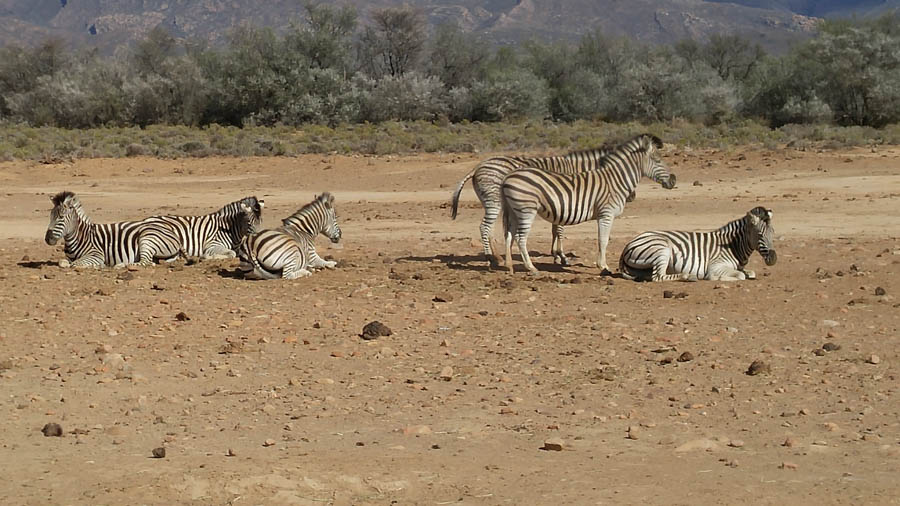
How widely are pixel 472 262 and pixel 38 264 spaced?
19.0 ft

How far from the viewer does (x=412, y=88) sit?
160 feet

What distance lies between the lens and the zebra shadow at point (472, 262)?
14867 millimetres

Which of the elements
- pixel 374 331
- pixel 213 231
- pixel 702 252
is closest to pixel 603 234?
pixel 702 252

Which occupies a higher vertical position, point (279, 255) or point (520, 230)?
point (520, 230)

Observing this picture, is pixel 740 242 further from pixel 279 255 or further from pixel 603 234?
pixel 279 255

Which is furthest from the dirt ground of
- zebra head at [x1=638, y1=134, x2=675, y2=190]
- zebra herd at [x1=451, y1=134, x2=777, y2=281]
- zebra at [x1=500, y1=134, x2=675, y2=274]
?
zebra head at [x1=638, y1=134, x2=675, y2=190]

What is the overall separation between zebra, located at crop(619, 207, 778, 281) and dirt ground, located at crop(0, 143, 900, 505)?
11.2 inches

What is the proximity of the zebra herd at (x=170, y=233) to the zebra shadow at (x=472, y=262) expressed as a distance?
4.04 feet

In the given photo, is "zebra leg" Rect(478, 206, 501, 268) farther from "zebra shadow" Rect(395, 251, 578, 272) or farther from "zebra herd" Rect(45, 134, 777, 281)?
"zebra shadow" Rect(395, 251, 578, 272)

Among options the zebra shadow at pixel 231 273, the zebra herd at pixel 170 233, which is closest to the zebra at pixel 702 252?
the zebra herd at pixel 170 233

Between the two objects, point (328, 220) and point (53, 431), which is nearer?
point (53, 431)

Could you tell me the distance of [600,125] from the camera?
1731 inches

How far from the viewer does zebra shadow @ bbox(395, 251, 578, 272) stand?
14.9 m

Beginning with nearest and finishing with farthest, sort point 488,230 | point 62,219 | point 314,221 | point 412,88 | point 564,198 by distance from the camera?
point 564,198, point 62,219, point 314,221, point 488,230, point 412,88
